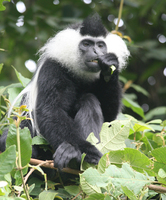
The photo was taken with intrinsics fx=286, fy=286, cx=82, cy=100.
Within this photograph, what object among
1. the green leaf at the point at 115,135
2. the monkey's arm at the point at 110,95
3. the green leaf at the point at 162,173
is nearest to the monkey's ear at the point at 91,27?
the monkey's arm at the point at 110,95

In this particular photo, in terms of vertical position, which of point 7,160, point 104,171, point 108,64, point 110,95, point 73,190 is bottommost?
point 73,190

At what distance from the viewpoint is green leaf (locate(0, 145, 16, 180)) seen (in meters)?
1.30

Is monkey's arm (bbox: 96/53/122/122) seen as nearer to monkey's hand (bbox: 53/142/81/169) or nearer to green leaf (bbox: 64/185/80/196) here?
monkey's hand (bbox: 53/142/81/169)

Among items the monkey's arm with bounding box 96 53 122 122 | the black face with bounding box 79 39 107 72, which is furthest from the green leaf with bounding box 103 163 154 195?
the black face with bounding box 79 39 107 72

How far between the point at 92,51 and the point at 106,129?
1.16 meters

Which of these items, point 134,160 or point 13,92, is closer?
point 134,160

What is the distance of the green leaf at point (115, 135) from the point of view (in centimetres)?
182

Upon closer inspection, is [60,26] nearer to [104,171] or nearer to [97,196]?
[104,171]

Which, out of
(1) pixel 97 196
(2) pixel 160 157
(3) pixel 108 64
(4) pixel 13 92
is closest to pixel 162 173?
(2) pixel 160 157

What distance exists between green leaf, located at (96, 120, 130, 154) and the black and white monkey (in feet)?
0.78

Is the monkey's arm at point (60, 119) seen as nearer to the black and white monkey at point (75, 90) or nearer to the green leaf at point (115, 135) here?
the black and white monkey at point (75, 90)

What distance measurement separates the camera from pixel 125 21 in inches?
211

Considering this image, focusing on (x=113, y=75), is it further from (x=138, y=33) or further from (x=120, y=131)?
(x=138, y=33)

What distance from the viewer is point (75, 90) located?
108 inches
